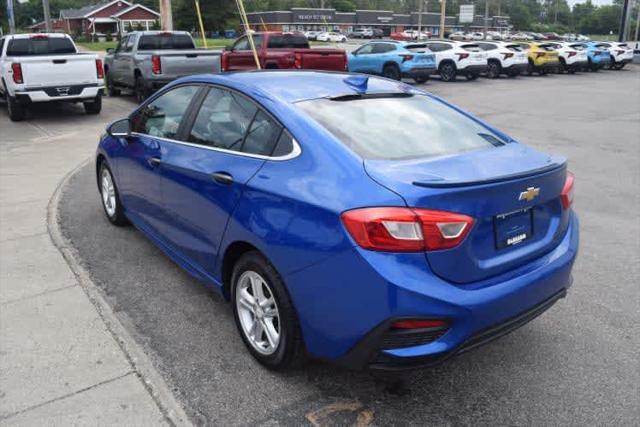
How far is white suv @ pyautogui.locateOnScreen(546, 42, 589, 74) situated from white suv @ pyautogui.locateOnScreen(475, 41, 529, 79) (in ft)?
15.2

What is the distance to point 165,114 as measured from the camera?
458 cm

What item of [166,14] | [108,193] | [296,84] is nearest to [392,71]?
[166,14]

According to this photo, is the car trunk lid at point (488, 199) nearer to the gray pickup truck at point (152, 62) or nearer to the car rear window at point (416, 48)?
the gray pickup truck at point (152, 62)

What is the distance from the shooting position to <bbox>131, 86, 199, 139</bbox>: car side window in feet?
14.2

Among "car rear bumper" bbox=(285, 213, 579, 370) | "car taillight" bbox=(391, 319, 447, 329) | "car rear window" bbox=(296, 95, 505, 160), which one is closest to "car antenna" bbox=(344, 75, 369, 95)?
"car rear window" bbox=(296, 95, 505, 160)

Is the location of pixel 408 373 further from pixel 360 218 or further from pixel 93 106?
pixel 93 106

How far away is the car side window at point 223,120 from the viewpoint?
359 cm

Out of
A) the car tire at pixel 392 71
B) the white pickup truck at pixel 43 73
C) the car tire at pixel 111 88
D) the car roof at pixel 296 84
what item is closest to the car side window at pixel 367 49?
the car tire at pixel 392 71

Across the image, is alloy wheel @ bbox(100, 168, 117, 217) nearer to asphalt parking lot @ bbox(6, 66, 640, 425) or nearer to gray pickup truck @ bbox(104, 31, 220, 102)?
asphalt parking lot @ bbox(6, 66, 640, 425)

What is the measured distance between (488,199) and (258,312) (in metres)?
1.43

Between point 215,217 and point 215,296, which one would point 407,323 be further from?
point 215,296

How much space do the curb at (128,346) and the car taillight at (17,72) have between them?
786 centimetres

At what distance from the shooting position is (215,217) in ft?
11.7

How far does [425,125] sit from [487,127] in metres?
0.61
